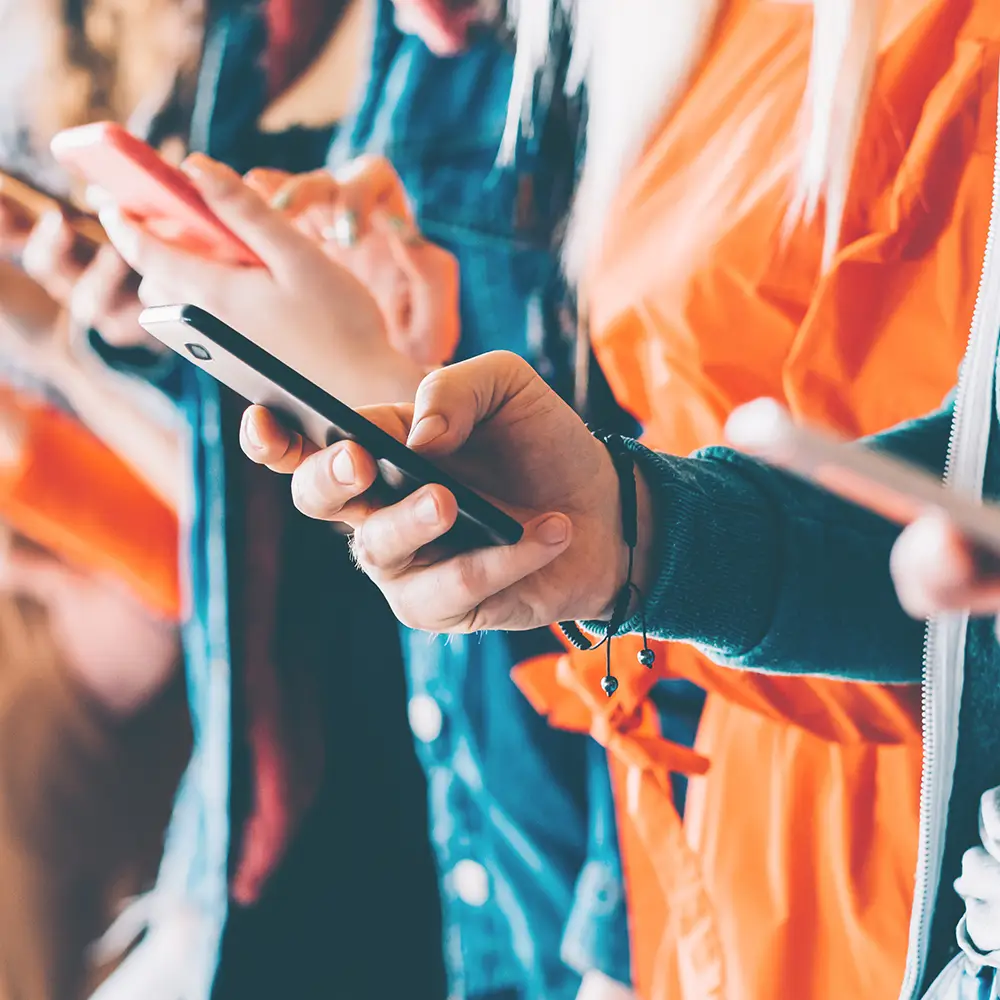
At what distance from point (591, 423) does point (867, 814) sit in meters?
0.28

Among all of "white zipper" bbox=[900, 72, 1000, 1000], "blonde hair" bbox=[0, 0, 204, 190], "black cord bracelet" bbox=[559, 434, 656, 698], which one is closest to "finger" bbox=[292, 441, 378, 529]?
"black cord bracelet" bbox=[559, 434, 656, 698]

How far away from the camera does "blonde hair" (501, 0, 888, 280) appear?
0.48 metres

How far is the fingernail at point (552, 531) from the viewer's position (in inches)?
13.6

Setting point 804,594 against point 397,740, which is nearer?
point 804,594

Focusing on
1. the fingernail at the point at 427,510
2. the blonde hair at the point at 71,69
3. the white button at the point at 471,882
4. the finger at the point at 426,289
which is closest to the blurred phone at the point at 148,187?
the finger at the point at 426,289

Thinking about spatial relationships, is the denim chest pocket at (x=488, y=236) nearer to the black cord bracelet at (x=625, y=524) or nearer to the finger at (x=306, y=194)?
the finger at (x=306, y=194)

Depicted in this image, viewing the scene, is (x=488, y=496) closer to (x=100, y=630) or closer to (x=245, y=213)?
(x=245, y=213)

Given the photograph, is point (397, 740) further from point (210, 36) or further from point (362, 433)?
point (210, 36)

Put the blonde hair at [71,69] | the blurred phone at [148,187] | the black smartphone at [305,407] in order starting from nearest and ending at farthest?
the black smartphone at [305,407] < the blurred phone at [148,187] < the blonde hair at [71,69]

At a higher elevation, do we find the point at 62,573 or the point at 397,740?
the point at 62,573

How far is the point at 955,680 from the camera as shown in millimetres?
390

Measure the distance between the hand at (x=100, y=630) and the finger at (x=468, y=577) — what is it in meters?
0.54

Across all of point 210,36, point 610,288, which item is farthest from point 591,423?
point 210,36

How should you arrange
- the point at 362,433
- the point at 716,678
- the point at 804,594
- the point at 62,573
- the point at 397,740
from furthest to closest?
the point at 62,573 < the point at 397,740 < the point at 716,678 < the point at 804,594 < the point at 362,433
